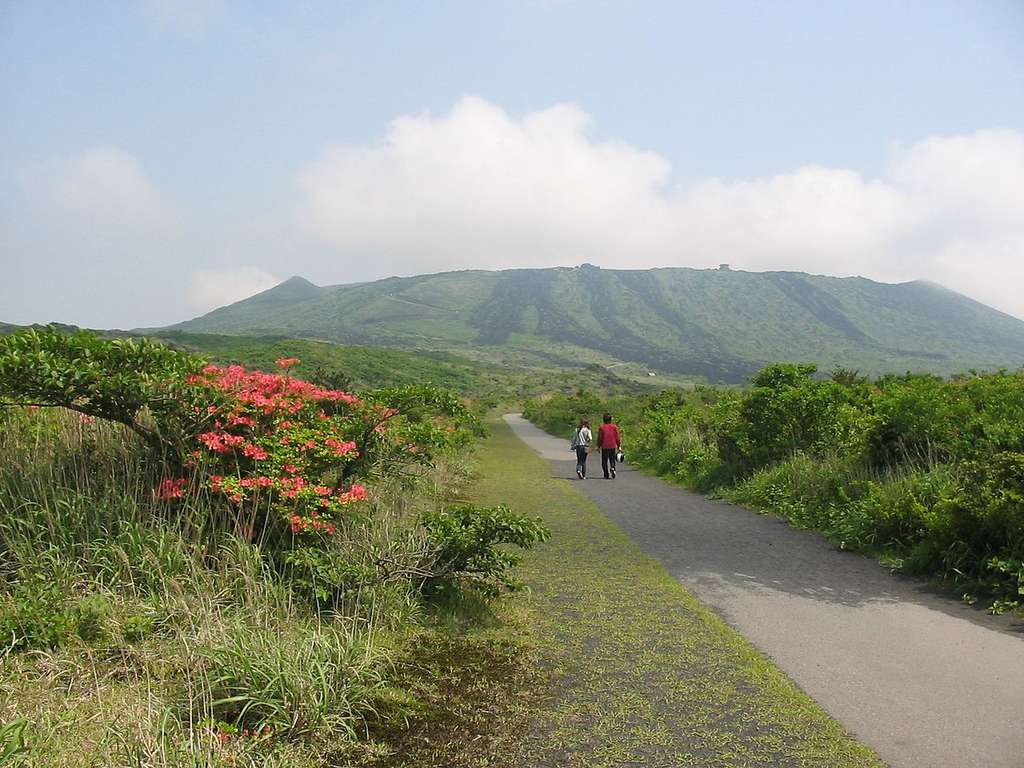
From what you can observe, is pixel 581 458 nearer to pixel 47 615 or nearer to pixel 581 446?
pixel 581 446

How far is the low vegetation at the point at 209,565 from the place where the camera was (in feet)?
11.6

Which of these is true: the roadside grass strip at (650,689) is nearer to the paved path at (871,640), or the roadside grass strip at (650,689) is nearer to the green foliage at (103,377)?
the paved path at (871,640)

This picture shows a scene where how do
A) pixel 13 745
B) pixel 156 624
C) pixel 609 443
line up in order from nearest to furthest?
pixel 13 745, pixel 156 624, pixel 609 443

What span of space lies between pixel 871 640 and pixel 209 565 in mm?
4773

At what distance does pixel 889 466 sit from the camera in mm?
9555

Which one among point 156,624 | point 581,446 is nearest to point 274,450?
point 156,624

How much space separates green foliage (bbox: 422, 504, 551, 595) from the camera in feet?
17.1

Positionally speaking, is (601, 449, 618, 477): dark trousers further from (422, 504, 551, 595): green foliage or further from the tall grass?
(422, 504, 551, 595): green foliage

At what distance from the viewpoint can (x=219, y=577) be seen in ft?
16.1

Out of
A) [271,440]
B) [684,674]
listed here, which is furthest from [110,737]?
[684,674]

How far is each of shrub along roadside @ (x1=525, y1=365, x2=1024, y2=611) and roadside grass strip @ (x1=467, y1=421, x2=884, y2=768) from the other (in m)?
2.61

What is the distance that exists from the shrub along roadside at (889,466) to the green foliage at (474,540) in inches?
152

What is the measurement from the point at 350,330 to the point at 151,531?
198639 mm

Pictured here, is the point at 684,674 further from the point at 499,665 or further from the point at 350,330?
the point at 350,330
